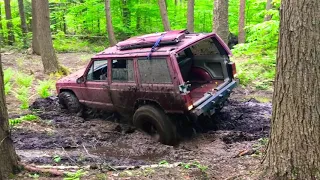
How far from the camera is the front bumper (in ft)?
22.2

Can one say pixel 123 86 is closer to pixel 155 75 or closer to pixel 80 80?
pixel 155 75

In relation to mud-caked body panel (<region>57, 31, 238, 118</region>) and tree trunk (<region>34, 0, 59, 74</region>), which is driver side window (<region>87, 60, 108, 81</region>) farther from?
tree trunk (<region>34, 0, 59, 74</region>)

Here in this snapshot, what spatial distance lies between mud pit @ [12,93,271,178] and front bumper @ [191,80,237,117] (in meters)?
0.66

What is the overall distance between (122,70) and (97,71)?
48.6 inches

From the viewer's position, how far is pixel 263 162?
423 cm

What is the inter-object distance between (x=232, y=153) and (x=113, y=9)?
23.9m

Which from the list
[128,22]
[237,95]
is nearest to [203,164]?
[237,95]

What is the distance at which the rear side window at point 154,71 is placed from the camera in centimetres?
688

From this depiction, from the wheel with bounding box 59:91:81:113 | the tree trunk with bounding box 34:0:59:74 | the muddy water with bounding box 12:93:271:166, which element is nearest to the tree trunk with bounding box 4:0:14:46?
the tree trunk with bounding box 34:0:59:74

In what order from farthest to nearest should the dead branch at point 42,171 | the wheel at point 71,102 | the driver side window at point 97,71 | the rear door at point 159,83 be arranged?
the wheel at point 71,102 → the driver side window at point 97,71 → the rear door at point 159,83 → the dead branch at point 42,171

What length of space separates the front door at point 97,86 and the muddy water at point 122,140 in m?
0.56

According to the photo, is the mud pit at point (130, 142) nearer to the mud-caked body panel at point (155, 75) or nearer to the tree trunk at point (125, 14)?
the mud-caked body panel at point (155, 75)

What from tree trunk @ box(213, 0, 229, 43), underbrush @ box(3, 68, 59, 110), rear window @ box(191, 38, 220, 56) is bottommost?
underbrush @ box(3, 68, 59, 110)

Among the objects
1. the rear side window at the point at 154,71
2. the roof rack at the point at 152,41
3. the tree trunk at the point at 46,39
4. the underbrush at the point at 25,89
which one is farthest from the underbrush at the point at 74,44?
the rear side window at the point at 154,71
